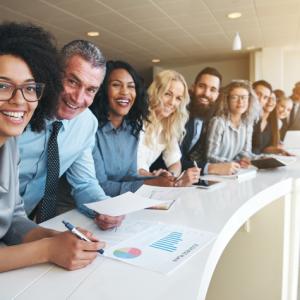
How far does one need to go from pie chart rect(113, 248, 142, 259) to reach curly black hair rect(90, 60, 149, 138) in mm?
954

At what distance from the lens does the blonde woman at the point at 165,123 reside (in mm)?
2246

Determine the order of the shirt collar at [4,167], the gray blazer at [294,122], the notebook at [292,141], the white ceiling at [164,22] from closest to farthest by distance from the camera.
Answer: the shirt collar at [4,167], the notebook at [292,141], the gray blazer at [294,122], the white ceiling at [164,22]

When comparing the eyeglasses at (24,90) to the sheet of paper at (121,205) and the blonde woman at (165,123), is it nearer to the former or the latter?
the sheet of paper at (121,205)

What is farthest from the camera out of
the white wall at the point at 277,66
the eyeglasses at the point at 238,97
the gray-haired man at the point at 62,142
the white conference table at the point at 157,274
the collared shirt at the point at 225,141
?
the white wall at the point at 277,66

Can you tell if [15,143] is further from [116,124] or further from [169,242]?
[116,124]

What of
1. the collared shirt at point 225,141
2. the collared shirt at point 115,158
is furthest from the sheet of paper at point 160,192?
the collared shirt at point 225,141

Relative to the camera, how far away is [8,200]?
100 cm

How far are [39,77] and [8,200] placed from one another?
0.38 m

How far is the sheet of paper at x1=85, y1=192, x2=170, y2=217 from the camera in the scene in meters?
1.04

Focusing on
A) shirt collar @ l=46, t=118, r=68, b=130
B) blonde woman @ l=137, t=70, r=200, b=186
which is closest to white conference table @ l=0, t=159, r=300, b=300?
shirt collar @ l=46, t=118, r=68, b=130

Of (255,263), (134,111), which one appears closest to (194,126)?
(134,111)

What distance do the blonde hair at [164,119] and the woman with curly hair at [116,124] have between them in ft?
1.05

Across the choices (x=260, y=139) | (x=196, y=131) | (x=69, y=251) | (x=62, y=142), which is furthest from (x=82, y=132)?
(x=260, y=139)

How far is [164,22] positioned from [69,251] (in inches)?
215
